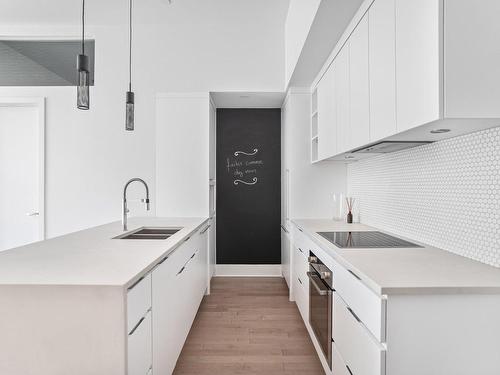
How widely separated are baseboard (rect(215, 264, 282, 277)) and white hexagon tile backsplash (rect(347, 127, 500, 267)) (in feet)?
7.00

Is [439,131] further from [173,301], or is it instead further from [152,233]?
[152,233]

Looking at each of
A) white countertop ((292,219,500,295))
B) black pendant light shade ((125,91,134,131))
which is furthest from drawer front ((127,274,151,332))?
black pendant light shade ((125,91,134,131))

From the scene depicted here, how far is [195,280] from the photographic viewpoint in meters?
3.01

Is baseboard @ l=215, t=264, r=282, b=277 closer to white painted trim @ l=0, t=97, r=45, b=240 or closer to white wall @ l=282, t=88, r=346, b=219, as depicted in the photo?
white wall @ l=282, t=88, r=346, b=219

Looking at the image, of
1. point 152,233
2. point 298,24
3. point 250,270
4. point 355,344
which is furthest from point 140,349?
point 250,270

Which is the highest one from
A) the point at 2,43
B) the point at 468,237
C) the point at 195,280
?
the point at 2,43

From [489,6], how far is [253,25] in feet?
9.65

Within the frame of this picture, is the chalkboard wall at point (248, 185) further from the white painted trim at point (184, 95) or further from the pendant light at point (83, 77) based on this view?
the pendant light at point (83, 77)

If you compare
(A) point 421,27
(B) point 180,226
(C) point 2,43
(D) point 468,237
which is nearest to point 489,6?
(A) point 421,27

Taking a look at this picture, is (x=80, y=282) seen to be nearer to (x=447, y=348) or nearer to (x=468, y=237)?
(x=447, y=348)

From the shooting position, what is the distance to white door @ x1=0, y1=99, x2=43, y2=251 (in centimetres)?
395

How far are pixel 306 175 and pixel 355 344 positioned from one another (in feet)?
7.71

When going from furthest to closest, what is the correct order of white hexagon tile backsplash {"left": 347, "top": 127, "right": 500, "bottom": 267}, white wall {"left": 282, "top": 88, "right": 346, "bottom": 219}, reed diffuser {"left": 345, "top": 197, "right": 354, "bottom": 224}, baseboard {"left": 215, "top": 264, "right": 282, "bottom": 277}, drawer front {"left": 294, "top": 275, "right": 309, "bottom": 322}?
1. baseboard {"left": 215, "top": 264, "right": 282, "bottom": 277}
2. white wall {"left": 282, "top": 88, "right": 346, "bottom": 219}
3. reed diffuser {"left": 345, "top": 197, "right": 354, "bottom": 224}
4. drawer front {"left": 294, "top": 275, "right": 309, "bottom": 322}
5. white hexagon tile backsplash {"left": 347, "top": 127, "right": 500, "bottom": 267}

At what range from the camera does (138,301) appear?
142cm
